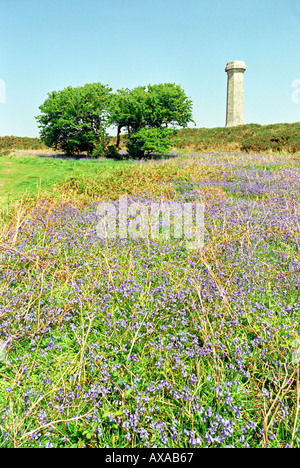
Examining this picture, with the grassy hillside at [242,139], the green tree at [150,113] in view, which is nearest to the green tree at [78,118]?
the green tree at [150,113]

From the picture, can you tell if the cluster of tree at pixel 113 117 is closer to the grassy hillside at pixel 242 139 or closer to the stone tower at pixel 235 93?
the grassy hillside at pixel 242 139

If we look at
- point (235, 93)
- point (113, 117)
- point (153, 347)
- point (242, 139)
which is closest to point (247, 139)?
point (242, 139)

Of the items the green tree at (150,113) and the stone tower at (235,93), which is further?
the stone tower at (235,93)

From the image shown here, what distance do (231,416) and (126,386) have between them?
74 cm

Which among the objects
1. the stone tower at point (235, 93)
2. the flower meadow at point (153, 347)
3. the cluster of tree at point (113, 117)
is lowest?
the flower meadow at point (153, 347)

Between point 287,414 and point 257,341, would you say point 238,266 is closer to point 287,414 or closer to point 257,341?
point 257,341

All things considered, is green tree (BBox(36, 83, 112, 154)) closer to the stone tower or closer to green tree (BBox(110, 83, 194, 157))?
green tree (BBox(110, 83, 194, 157))

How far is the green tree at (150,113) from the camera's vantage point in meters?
17.4

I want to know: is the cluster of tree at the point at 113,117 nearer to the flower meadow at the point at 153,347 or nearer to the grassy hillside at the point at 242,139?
the grassy hillside at the point at 242,139

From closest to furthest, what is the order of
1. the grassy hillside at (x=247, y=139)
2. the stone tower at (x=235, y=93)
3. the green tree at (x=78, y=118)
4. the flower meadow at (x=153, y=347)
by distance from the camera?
1. the flower meadow at (x=153, y=347)
2. the green tree at (x=78, y=118)
3. the grassy hillside at (x=247, y=139)
4. the stone tower at (x=235, y=93)

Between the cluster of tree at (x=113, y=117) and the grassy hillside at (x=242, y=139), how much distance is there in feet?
10.3

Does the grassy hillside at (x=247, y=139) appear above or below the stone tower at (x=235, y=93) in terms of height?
below

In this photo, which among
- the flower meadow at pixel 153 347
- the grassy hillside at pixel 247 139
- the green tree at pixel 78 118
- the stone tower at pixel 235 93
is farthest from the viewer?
the stone tower at pixel 235 93

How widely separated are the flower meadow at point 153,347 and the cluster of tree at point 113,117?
1467 centimetres
